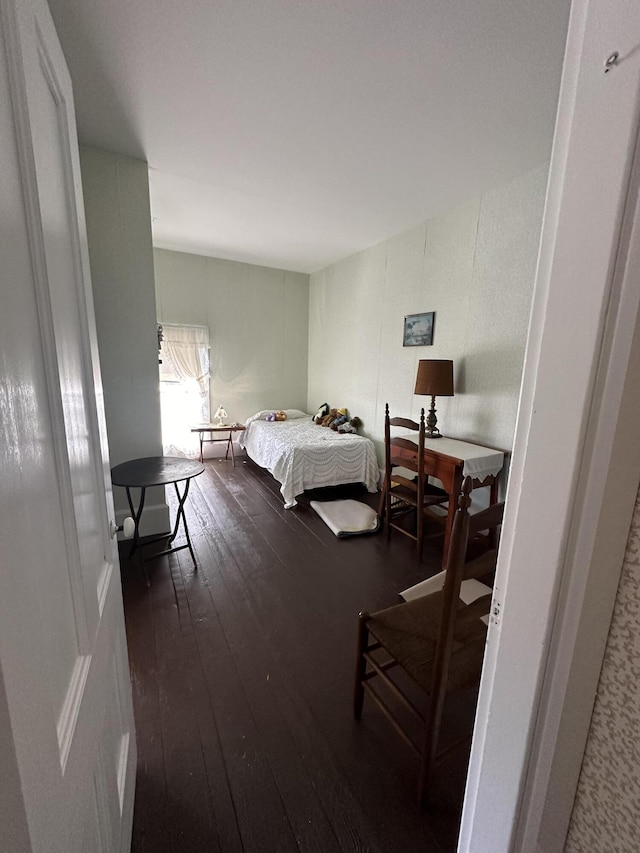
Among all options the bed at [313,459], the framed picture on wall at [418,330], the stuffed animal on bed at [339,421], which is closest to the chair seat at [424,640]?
the bed at [313,459]

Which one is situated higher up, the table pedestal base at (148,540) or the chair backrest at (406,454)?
the chair backrest at (406,454)

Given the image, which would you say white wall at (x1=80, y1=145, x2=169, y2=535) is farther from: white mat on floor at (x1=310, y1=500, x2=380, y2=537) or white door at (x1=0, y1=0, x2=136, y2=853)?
white door at (x1=0, y1=0, x2=136, y2=853)

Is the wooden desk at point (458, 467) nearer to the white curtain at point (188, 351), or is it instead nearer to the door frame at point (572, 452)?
the door frame at point (572, 452)

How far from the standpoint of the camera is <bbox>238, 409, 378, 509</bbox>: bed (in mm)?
3432

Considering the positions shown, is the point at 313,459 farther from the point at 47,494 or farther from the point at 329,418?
the point at 47,494

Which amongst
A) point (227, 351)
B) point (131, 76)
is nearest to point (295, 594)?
point (131, 76)

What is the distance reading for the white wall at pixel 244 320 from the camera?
15.3 feet

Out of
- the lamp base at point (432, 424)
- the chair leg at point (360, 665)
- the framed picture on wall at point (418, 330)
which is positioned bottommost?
the chair leg at point (360, 665)

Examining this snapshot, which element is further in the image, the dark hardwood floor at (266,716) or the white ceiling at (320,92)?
the white ceiling at (320,92)

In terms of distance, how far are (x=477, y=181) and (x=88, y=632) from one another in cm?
335

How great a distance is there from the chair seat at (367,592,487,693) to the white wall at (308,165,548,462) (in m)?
1.78

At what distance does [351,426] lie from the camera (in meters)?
4.36

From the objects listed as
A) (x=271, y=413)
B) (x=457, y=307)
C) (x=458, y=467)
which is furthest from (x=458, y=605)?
(x=271, y=413)

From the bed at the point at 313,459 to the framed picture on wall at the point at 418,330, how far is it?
1138mm
